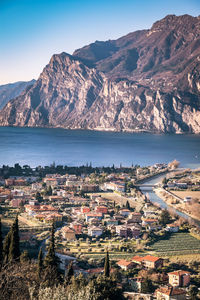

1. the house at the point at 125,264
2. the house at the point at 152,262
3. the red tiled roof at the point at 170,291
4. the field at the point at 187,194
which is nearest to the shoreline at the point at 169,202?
the field at the point at 187,194

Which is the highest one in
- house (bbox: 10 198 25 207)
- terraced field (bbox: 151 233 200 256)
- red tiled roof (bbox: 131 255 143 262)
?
house (bbox: 10 198 25 207)

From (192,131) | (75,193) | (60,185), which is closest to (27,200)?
(75,193)

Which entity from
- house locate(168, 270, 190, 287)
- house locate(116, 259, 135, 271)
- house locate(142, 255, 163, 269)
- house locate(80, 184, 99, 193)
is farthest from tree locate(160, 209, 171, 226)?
house locate(80, 184, 99, 193)

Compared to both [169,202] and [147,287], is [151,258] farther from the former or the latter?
[169,202]

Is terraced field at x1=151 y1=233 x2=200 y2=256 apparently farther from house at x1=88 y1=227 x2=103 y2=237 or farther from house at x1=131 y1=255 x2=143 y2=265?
house at x1=88 y1=227 x2=103 y2=237

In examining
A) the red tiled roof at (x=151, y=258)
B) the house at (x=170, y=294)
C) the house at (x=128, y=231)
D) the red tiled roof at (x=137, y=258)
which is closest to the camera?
the house at (x=170, y=294)

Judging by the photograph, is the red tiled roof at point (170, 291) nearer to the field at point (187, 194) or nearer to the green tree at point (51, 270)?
the green tree at point (51, 270)
